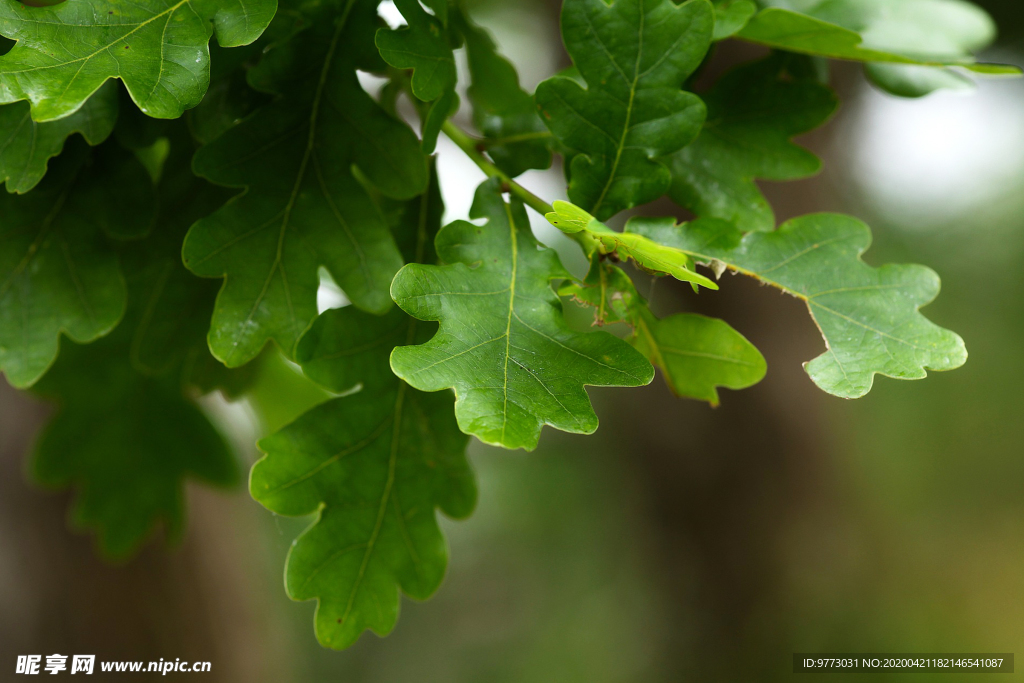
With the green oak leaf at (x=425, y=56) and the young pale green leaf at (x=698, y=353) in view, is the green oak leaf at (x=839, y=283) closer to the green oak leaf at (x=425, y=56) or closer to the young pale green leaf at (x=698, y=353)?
the young pale green leaf at (x=698, y=353)

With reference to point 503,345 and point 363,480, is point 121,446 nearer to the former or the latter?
point 363,480

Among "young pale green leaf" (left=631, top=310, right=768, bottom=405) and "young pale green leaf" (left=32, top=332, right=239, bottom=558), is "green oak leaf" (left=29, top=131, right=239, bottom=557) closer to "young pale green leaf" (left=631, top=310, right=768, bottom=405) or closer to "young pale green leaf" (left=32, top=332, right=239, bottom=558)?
"young pale green leaf" (left=32, top=332, right=239, bottom=558)

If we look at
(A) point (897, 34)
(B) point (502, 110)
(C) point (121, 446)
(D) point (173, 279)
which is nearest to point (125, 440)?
(C) point (121, 446)

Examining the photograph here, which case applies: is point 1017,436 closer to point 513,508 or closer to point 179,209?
point 513,508

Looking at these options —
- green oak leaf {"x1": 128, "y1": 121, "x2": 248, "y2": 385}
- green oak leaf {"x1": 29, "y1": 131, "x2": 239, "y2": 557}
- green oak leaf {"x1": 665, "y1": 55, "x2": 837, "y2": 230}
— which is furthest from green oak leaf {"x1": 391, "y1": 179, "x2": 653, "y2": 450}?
green oak leaf {"x1": 29, "y1": 131, "x2": 239, "y2": 557}

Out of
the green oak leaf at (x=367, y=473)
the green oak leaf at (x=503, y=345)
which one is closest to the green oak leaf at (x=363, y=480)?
the green oak leaf at (x=367, y=473)

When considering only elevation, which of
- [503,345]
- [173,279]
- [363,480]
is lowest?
[363,480]

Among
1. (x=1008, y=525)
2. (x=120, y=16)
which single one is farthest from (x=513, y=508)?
(x=120, y=16)
